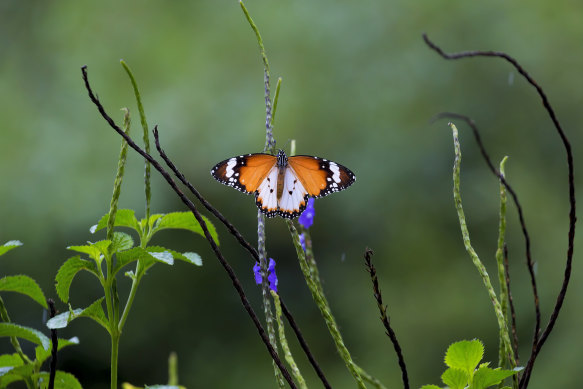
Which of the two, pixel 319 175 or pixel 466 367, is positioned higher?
pixel 319 175

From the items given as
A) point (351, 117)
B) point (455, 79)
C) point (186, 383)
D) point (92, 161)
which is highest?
point (455, 79)

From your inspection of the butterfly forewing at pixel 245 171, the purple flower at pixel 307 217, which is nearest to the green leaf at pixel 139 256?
the purple flower at pixel 307 217

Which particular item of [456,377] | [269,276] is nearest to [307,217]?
[269,276]

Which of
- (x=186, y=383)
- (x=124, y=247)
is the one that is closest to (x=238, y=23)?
(x=186, y=383)

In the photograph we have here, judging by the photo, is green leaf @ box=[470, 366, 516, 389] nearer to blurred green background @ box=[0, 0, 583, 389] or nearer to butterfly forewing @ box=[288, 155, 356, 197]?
butterfly forewing @ box=[288, 155, 356, 197]

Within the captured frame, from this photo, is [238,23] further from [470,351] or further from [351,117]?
[470,351]

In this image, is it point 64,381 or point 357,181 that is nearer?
point 64,381

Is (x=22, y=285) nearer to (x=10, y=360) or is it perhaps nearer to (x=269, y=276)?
(x=10, y=360)
